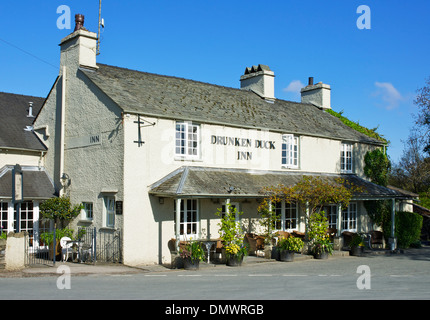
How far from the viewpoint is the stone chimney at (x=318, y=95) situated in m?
27.8

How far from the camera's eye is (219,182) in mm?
17203

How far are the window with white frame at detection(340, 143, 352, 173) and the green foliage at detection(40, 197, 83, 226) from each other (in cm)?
1353

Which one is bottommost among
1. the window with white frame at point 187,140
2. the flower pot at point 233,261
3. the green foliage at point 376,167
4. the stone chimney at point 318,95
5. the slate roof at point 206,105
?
the flower pot at point 233,261

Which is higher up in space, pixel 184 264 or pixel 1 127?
pixel 1 127

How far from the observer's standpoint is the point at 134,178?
52.5 feet

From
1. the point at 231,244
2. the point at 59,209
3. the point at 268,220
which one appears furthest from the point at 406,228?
the point at 59,209

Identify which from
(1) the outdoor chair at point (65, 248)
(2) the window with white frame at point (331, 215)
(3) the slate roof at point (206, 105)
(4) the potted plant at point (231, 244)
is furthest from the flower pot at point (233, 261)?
(2) the window with white frame at point (331, 215)

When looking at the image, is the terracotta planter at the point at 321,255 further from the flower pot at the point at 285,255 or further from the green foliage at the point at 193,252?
the green foliage at the point at 193,252

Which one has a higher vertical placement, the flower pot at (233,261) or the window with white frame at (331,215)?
the window with white frame at (331,215)

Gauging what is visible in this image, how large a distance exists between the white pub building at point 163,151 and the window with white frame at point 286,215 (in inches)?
2.0

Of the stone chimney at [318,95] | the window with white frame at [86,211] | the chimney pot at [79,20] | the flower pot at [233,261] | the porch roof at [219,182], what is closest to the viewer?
the porch roof at [219,182]
